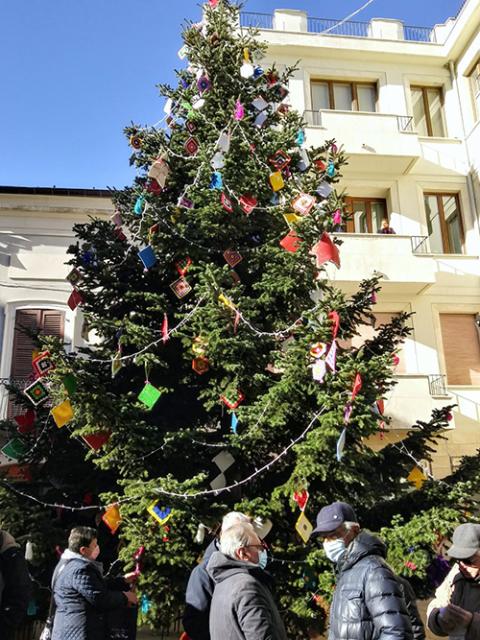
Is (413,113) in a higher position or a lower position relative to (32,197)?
higher

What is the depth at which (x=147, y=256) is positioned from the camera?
302 inches

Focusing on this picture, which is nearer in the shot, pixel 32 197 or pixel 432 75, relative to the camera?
pixel 32 197

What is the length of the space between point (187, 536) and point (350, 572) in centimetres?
328

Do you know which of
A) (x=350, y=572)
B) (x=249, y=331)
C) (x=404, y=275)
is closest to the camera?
(x=350, y=572)

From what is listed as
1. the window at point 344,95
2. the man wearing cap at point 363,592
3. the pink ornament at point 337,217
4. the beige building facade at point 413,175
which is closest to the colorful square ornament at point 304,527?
the man wearing cap at point 363,592

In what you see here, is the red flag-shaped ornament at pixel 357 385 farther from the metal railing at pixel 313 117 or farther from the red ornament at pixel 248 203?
the metal railing at pixel 313 117

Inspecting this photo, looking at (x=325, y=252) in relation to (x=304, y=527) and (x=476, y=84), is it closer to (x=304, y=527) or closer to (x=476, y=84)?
(x=304, y=527)

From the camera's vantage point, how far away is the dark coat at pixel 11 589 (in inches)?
169

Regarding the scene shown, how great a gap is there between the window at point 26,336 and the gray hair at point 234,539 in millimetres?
10334

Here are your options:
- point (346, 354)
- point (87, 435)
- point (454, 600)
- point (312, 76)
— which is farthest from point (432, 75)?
point (454, 600)

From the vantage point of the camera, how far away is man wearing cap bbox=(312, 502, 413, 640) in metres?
3.14

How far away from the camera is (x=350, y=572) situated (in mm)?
3404

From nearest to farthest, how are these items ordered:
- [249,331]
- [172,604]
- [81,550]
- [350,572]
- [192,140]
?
[350,572] → [81,550] → [172,604] → [249,331] → [192,140]

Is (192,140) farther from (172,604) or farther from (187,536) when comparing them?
(172,604)
